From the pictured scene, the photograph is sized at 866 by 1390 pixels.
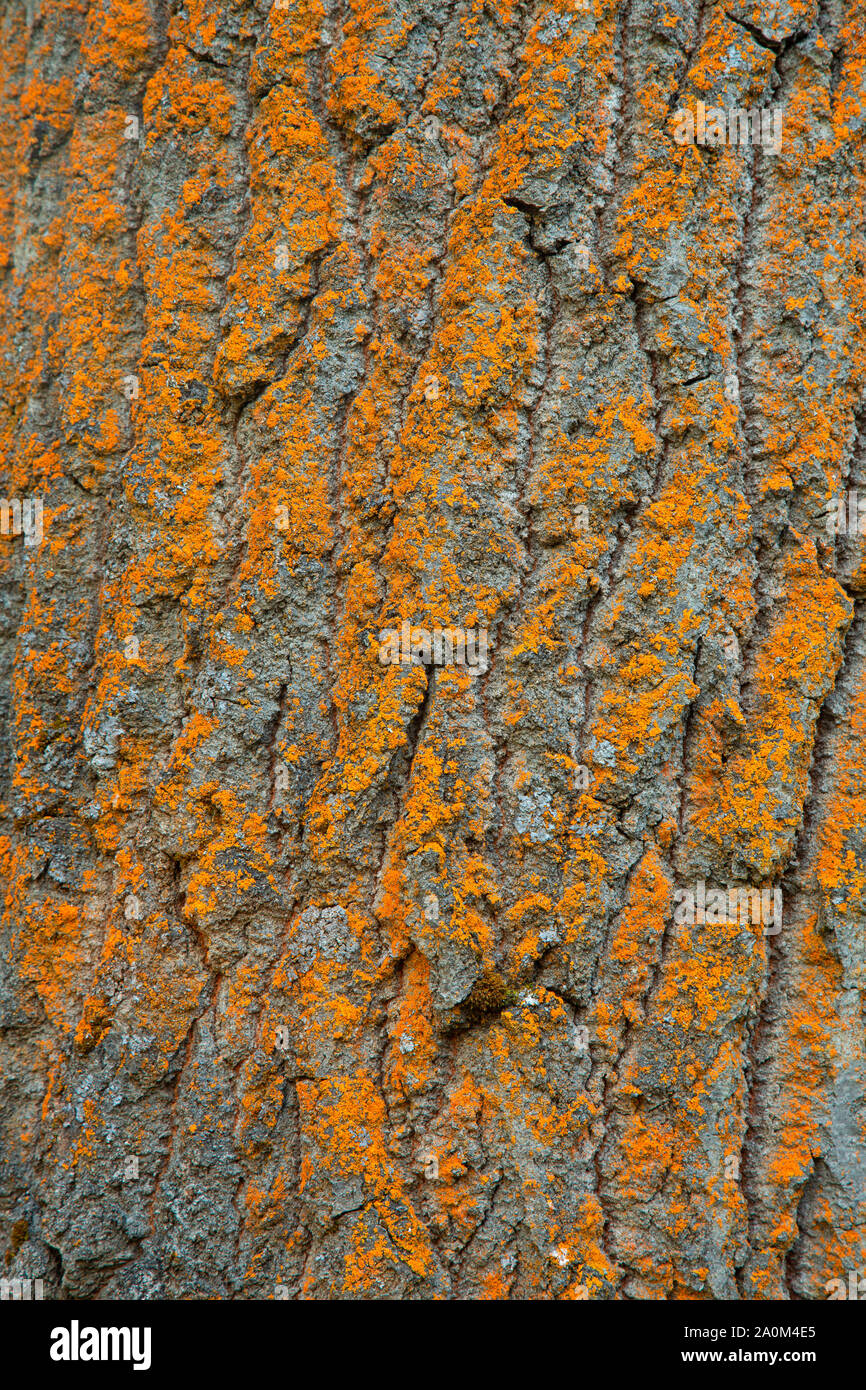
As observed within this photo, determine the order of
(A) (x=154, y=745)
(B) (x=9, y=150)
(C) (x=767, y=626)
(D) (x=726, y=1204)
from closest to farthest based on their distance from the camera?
(D) (x=726, y=1204), (C) (x=767, y=626), (A) (x=154, y=745), (B) (x=9, y=150)

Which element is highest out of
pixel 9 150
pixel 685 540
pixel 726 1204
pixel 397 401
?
pixel 9 150

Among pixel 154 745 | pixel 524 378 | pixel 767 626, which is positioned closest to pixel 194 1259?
pixel 154 745

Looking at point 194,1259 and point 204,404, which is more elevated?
point 204,404

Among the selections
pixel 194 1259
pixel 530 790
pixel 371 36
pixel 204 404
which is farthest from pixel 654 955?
pixel 371 36

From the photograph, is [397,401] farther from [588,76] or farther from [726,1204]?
[726,1204]

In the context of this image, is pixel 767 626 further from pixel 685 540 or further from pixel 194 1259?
pixel 194 1259

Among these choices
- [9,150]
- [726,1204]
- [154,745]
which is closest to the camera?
[726,1204]

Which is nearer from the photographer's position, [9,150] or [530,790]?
[530,790]
